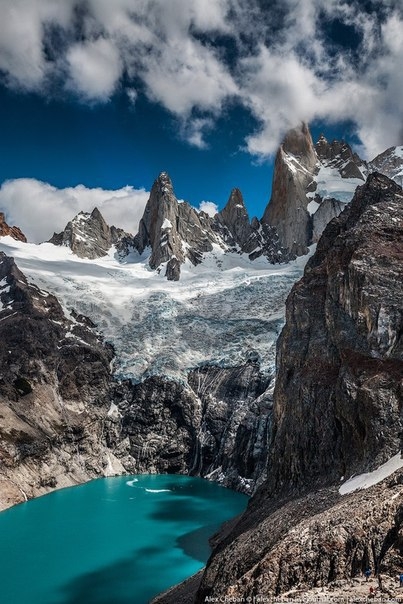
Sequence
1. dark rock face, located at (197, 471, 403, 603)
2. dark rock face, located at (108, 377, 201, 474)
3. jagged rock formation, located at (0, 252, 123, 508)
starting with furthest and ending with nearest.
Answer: dark rock face, located at (108, 377, 201, 474) < jagged rock formation, located at (0, 252, 123, 508) < dark rock face, located at (197, 471, 403, 603)

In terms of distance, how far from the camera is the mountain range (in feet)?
95.7

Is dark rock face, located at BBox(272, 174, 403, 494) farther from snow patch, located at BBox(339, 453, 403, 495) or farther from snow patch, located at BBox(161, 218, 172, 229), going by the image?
snow patch, located at BBox(161, 218, 172, 229)

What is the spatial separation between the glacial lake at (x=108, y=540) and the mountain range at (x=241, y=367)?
5.34 m

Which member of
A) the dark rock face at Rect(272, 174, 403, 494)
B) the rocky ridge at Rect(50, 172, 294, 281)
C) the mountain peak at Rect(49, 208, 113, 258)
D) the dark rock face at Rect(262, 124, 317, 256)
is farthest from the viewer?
the mountain peak at Rect(49, 208, 113, 258)

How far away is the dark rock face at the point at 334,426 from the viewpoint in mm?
22266

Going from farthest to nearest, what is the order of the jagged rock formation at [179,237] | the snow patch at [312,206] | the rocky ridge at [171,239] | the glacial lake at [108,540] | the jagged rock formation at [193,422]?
1. the snow patch at [312,206]
2. the rocky ridge at [171,239]
3. the jagged rock formation at [179,237]
4. the jagged rock formation at [193,422]
5. the glacial lake at [108,540]

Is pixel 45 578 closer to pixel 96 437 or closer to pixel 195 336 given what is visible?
pixel 96 437

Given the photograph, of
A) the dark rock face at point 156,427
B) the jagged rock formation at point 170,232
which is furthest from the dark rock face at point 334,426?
the jagged rock formation at point 170,232

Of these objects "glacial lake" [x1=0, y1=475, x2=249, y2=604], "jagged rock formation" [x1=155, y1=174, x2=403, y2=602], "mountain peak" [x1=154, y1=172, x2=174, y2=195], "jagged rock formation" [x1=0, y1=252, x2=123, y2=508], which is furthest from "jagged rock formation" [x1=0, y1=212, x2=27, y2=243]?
"jagged rock formation" [x1=155, y1=174, x2=403, y2=602]

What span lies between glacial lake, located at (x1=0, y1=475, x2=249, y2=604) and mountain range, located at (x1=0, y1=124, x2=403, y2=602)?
5340mm

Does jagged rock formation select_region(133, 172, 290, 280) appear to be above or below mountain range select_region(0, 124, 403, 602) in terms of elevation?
above

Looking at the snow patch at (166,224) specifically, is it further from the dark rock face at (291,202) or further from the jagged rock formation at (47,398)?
the jagged rock formation at (47,398)

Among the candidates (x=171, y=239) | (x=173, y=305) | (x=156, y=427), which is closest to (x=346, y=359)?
(x=156, y=427)

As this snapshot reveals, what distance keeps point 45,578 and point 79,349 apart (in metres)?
68.5
